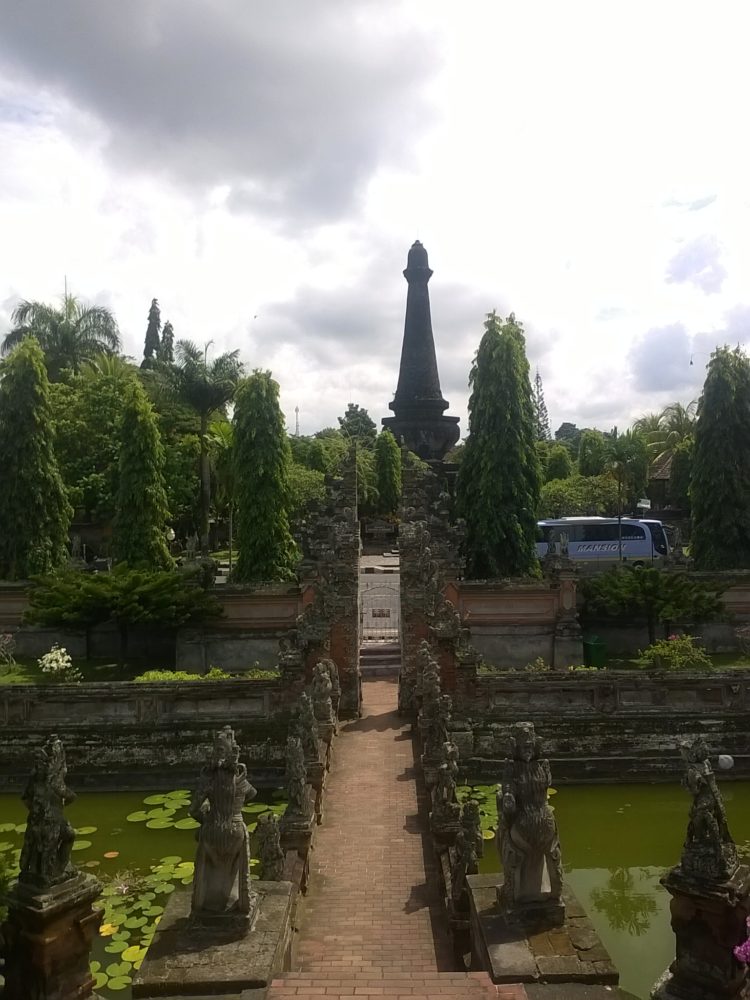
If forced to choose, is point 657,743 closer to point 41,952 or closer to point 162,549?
point 41,952

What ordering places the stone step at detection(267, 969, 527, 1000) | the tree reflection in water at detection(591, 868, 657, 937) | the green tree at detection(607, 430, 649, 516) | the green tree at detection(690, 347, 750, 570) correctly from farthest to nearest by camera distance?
the green tree at detection(607, 430, 649, 516) < the green tree at detection(690, 347, 750, 570) < the tree reflection in water at detection(591, 868, 657, 937) < the stone step at detection(267, 969, 527, 1000)

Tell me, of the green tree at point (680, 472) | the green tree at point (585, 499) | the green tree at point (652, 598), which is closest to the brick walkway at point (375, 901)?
the green tree at point (652, 598)

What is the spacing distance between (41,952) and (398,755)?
360 inches

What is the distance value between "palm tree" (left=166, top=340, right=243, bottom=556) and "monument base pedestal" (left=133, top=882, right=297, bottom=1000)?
25429 millimetres

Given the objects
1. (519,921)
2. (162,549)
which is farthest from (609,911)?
(162,549)

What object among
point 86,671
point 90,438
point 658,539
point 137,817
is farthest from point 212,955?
point 658,539

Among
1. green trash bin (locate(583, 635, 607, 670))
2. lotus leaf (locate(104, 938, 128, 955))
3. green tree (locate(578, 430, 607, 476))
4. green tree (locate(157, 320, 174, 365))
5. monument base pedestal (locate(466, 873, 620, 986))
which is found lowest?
lotus leaf (locate(104, 938, 128, 955))

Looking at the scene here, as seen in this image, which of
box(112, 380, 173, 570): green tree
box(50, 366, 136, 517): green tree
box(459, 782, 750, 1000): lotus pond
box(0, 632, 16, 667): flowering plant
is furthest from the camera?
box(50, 366, 136, 517): green tree

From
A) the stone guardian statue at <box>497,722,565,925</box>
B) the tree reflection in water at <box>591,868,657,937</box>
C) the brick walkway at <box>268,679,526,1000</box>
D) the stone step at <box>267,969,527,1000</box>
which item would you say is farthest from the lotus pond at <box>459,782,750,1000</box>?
the stone step at <box>267,969,527,1000</box>

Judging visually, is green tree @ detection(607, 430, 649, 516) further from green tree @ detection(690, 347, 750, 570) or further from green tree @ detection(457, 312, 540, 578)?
green tree @ detection(457, 312, 540, 578)

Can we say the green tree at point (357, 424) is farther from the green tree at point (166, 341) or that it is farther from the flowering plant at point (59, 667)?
the flowering plant at point (59, 667)

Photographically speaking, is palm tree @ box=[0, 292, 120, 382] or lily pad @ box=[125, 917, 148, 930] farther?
palm tree @ box=[0, 292, 120, 382]

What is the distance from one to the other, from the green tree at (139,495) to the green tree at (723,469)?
66.3ft

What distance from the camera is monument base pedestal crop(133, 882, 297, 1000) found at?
5.80 m
